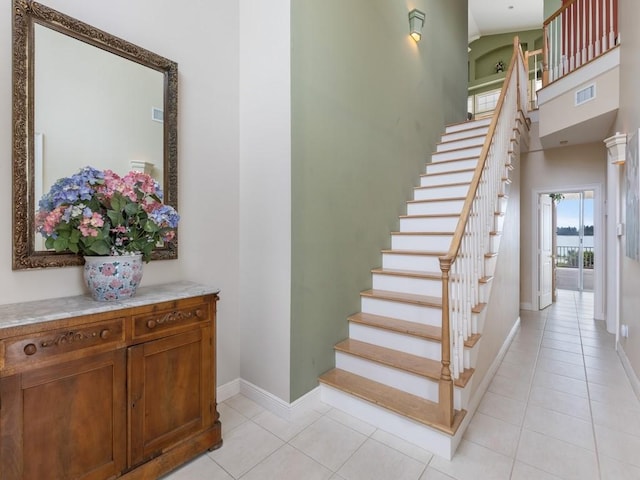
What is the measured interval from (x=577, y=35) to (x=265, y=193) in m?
4.65

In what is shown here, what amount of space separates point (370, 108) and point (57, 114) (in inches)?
94.5

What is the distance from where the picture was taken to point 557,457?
1757 mm

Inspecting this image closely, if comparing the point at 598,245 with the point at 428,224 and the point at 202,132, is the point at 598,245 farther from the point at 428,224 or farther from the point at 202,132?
the point at 202,132

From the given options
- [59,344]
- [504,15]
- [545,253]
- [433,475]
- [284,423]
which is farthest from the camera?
[504,15]

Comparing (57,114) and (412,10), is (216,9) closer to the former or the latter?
(57,114)

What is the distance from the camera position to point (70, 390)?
1296 millimetres

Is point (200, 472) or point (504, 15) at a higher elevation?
point (504, 15)

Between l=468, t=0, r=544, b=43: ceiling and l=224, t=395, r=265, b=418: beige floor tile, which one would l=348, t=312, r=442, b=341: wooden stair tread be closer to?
l=224, t=395, r=265, b=418: beige floor tile

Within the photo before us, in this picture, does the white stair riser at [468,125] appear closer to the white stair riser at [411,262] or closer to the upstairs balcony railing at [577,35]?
the upstairs balcony railing at [577,35]

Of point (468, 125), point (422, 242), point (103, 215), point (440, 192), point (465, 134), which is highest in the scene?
point (468, 125)

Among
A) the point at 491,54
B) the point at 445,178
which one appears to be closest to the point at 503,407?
the point at 445,178

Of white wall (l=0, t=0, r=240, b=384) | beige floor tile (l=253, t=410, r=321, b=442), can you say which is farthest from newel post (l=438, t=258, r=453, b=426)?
white wall (l=0, t=0, r=240, b=384)

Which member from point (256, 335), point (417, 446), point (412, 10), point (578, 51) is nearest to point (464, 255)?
point (417, 446)

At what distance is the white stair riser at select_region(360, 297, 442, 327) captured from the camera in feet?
7.94
